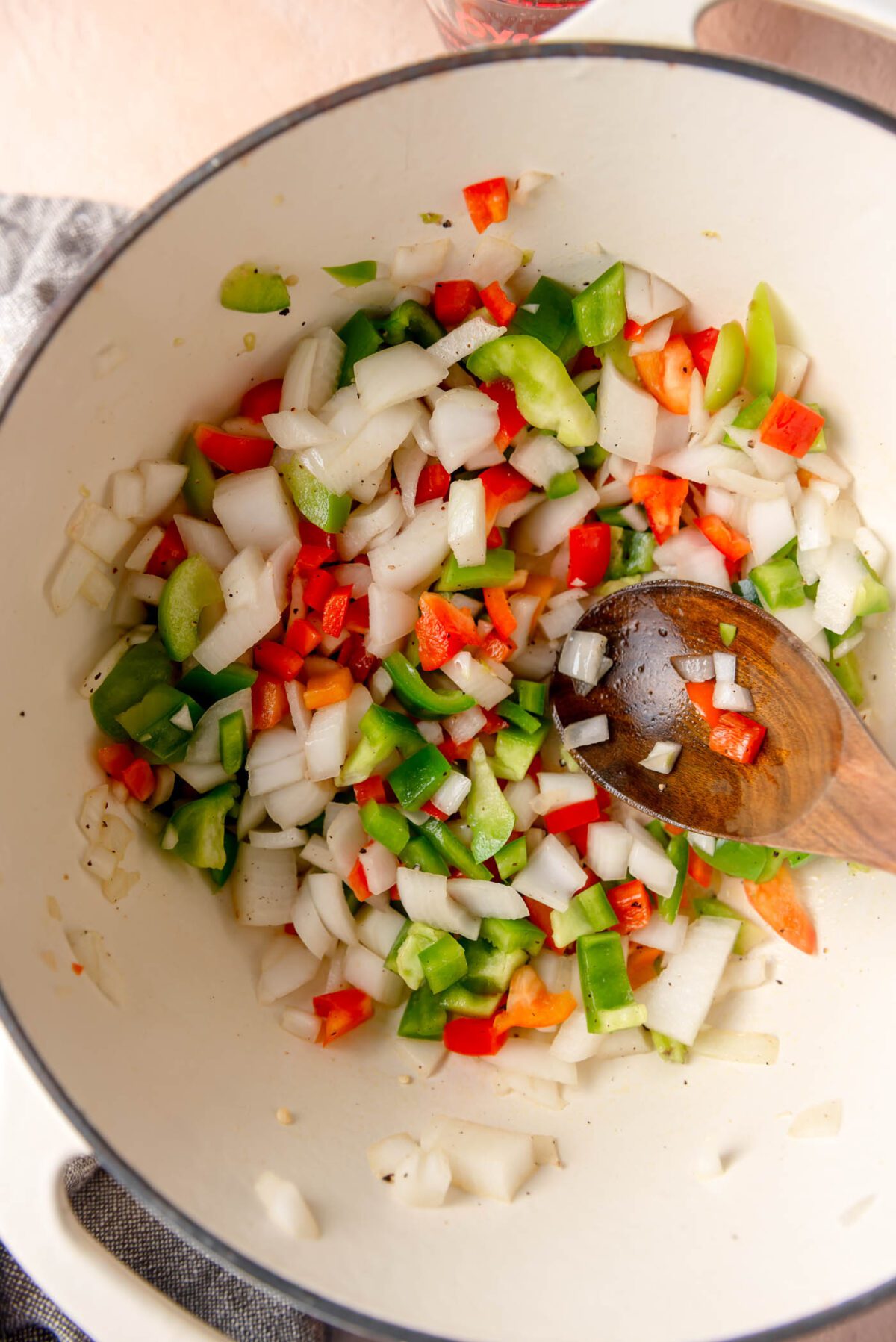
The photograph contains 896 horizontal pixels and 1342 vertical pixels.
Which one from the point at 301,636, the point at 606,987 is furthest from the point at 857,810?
the point at 301,636

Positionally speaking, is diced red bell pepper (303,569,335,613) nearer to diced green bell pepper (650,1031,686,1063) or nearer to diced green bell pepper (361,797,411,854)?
diced green bell pepper (361,797,411,854)

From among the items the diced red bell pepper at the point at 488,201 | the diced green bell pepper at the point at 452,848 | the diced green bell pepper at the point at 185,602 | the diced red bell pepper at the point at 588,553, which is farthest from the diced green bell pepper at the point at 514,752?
the diced red bell pepper at the point at 488,201

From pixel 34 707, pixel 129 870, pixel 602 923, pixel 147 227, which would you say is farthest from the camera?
pixel 602 923

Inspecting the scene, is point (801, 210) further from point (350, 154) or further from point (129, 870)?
point (129, 870)

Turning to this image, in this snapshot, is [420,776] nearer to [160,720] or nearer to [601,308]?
[160,720]

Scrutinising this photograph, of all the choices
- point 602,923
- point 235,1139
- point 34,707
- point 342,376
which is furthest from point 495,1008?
point 342,376

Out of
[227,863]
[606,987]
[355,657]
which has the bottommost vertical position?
[606,987]

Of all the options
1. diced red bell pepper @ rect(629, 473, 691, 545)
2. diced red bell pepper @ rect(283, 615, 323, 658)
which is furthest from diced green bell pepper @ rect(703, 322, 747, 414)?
diced red bell pepper @ rect(283, 615, 323, 658)
